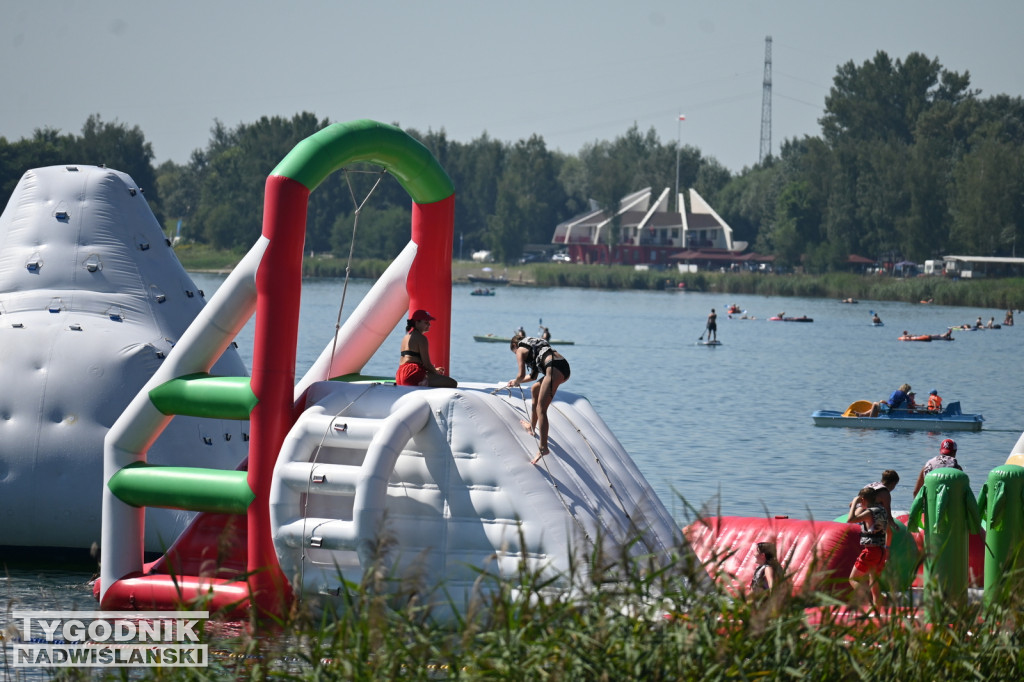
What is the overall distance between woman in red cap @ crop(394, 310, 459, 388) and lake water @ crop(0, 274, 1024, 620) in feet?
9.04

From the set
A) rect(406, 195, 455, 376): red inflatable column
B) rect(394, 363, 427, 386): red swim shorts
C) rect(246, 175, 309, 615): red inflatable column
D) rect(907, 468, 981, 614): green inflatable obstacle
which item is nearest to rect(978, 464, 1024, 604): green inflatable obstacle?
rect(907, 468, 981, 614): green inflatable obstacle

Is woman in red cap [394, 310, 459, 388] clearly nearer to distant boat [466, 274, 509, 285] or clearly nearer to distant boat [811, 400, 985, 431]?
distant boat [811, 400, 985, 431]

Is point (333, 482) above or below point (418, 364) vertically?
below

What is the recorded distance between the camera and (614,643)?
21.8 feet

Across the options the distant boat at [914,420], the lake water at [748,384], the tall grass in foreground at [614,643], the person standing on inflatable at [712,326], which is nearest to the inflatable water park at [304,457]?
the lake water at [748,384]

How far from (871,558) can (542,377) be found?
304 cm

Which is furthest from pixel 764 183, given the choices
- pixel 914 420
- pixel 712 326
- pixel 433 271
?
pixel 433 271

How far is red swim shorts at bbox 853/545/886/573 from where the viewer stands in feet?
36.6

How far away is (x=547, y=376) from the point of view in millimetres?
11102

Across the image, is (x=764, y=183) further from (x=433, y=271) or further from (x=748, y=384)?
(x=433, y=271)

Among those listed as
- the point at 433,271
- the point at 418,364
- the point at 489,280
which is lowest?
the point at 489,280

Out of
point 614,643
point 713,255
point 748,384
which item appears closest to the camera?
point 614,643

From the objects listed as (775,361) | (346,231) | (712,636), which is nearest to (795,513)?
(712,636)

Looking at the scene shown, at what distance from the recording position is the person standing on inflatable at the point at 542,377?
1095cm
